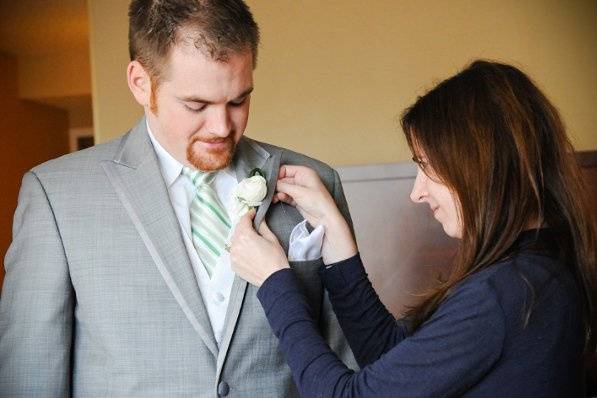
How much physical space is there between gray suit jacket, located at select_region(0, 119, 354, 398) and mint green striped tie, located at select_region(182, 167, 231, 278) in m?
0.08

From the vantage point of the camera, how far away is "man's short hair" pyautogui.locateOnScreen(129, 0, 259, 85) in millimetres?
1427

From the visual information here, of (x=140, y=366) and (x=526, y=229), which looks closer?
(x=526, y=229)

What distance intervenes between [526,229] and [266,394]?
2.12ft

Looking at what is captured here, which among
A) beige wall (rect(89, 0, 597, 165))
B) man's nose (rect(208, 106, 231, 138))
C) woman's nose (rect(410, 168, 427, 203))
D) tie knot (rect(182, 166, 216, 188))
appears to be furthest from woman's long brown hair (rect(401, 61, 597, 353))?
beige wall (rect(89, 0, 597, 165))

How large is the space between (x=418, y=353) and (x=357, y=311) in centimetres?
41

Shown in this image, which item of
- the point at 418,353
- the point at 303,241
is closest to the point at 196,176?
the point at 303,241

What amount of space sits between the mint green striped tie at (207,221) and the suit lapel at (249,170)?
75 millimetres

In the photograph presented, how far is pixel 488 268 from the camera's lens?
1247 mm

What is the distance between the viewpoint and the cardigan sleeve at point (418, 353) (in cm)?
119

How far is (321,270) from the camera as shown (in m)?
1.66

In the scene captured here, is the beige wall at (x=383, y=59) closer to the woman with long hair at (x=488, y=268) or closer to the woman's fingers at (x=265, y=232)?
the woman's fingers at (x=265, y=232)

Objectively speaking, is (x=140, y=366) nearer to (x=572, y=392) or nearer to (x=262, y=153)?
(x=262, y=153)

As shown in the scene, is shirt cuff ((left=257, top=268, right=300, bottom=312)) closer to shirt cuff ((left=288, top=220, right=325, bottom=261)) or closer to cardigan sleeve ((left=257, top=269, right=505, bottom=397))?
cardigan sleeve ((left=257, top=269, right=505, bottom=397))

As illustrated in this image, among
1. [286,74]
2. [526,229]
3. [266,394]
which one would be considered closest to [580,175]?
[526,229]
